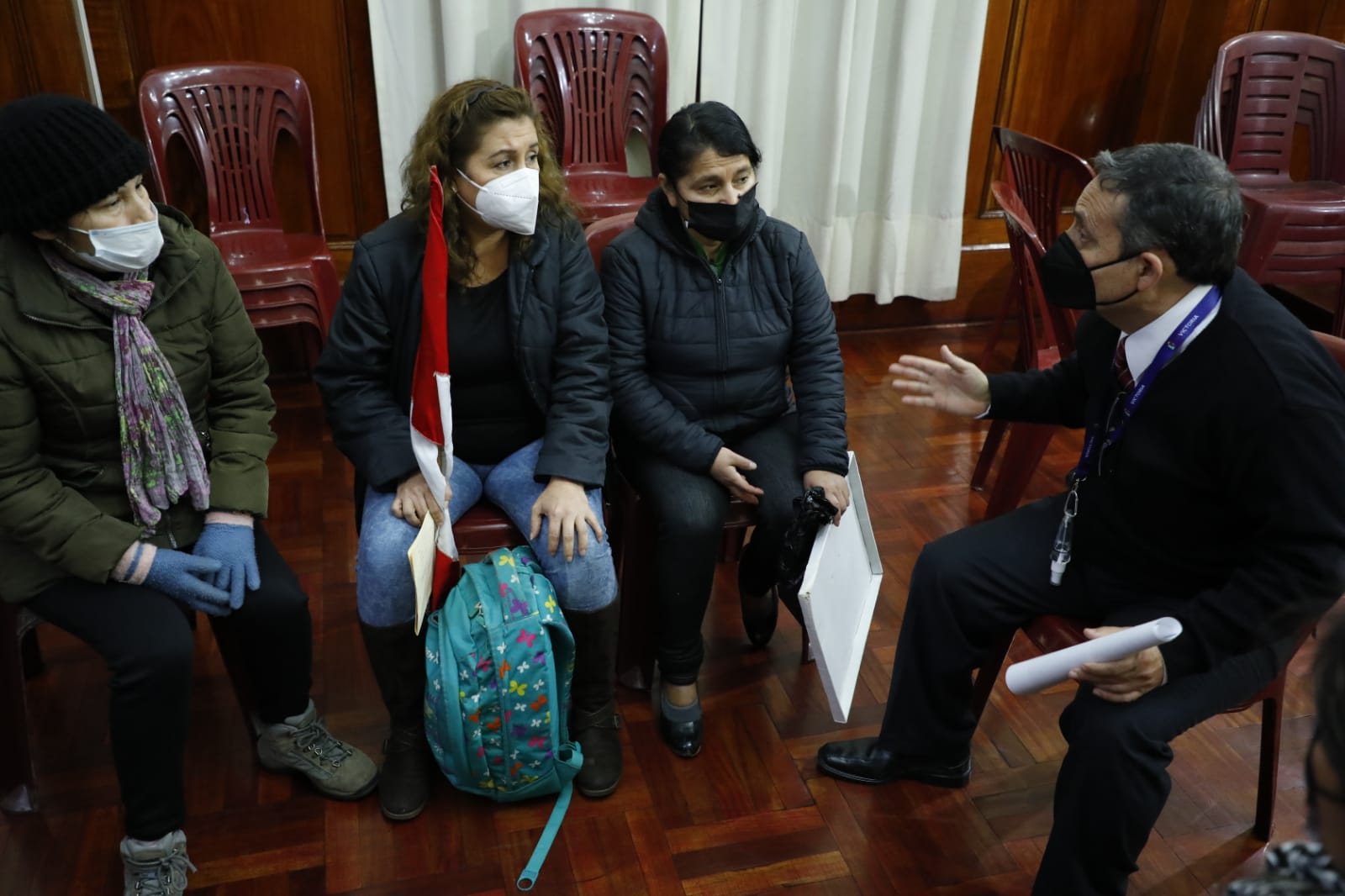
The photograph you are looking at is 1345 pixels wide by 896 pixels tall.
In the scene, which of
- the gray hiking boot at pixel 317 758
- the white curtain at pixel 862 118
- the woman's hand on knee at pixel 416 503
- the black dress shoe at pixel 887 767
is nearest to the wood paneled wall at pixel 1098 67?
the white curtain at pixel 862 118

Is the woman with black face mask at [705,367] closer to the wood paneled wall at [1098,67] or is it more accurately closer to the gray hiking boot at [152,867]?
the gray hiking boot at [152,867]

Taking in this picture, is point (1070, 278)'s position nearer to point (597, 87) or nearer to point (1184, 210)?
point (1184, 210)

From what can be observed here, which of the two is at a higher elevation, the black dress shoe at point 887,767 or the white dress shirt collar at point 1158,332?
the white dress shirt collar at point 1158,332

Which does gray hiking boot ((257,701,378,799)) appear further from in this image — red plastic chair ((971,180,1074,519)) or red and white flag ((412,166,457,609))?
red plastic chair ((971,180,1074,519))

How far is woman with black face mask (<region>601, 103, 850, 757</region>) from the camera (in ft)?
7.14

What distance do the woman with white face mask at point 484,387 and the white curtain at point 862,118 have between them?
169 cm

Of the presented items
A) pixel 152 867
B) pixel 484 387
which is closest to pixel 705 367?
pixel 484 387

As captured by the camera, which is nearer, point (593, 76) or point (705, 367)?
point (705, 367)

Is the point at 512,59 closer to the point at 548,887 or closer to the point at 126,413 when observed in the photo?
the point at 126,413

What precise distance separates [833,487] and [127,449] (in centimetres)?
127

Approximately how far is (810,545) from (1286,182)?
8.60 feet

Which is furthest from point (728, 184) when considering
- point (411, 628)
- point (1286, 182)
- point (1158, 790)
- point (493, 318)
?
point (1286, 182)

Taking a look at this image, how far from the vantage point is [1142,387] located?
5.86 feet

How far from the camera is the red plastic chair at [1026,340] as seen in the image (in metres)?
2.76
